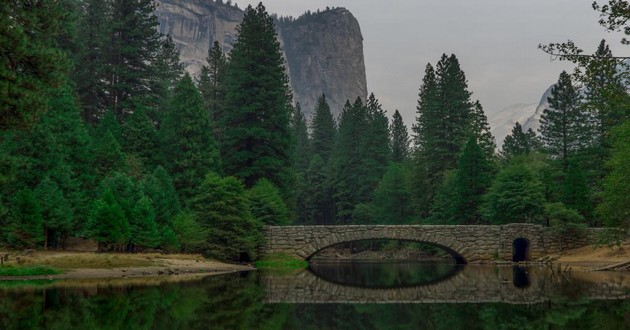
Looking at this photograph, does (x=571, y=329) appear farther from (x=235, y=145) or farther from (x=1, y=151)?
(x=235, y=145)

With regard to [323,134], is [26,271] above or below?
below

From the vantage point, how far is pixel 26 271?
982 inches

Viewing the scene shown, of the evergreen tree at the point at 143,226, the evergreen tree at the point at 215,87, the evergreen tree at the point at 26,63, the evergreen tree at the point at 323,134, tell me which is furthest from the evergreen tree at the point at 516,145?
the evergreen tree at the point at 26,63

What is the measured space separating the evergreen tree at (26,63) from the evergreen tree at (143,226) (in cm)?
1372

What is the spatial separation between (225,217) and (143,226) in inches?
227

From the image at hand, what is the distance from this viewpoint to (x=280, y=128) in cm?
5250

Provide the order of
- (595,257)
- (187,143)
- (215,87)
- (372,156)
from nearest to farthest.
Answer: (595,257) < (187,143) < (215,87) < (372,156)

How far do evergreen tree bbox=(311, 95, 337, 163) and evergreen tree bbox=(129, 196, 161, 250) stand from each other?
53.2 metres

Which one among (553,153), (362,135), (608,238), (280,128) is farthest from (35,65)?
(362,135)

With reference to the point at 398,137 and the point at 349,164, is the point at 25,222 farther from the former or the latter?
the point at 398,137

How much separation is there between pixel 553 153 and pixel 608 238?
26707mm

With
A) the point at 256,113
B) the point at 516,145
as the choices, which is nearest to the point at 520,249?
the point at 256,113

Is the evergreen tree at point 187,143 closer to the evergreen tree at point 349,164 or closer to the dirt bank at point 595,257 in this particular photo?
the dirt bank at point 595,257

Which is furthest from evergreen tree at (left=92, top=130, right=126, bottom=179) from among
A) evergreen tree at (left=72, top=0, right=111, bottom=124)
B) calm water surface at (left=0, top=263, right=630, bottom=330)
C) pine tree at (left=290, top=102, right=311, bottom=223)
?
pine tree at (left=290, top=102, right=311, bottom=223)
